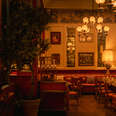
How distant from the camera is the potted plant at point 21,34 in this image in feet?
9.64

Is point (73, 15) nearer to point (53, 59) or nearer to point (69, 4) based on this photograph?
point (69, 4)

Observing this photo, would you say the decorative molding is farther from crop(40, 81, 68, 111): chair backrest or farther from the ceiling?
crop(40, 81, 68, 111): chair backrest

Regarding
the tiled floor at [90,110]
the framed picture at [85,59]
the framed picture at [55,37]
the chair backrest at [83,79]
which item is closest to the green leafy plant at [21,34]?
the tiled floor at [90,110]

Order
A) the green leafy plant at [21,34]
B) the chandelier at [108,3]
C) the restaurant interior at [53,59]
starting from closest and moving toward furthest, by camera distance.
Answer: the green leafy plant at [21,34], the restaurant interior at [53,59], the chandelier at [108,3]

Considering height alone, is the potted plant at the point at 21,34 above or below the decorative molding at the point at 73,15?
below

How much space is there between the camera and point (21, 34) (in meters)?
3.13

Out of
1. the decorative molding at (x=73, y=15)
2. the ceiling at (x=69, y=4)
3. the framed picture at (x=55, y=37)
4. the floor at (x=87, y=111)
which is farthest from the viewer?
the decorative molding at (x=73, y=15)

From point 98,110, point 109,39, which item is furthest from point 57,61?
point 98,110

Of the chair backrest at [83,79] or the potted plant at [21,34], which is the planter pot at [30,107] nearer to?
the potted plant at [21,34]

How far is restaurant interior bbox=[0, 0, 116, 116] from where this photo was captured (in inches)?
123

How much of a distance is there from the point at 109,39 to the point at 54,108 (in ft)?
18.1

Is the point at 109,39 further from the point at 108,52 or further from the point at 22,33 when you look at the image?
the point at 22,33

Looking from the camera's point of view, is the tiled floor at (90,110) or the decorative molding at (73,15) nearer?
the tiled floor at (90,110)

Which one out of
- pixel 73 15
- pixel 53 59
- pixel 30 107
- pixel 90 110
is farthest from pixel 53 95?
pixel 73 15
